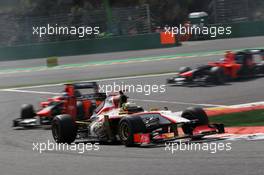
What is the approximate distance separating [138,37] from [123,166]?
83.8ft

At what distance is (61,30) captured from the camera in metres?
36.0

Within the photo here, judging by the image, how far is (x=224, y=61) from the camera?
22.2 meters

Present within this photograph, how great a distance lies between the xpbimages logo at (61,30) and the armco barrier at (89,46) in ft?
4.94

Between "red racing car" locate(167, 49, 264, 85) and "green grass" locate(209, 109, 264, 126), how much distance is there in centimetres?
638

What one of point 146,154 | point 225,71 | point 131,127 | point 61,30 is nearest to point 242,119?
point 131,127

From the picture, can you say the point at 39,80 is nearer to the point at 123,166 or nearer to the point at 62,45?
the point at 62,45

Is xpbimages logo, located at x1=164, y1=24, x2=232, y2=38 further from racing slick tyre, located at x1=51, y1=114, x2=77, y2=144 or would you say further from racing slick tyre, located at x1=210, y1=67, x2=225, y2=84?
racing slick tyre, located at x1=51, y1=114, x2=77, y2=144

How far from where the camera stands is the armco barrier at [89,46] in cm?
3391

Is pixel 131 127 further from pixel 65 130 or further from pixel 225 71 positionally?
pixel 225 71

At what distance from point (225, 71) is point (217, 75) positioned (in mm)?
459

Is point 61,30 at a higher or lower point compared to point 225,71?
higher

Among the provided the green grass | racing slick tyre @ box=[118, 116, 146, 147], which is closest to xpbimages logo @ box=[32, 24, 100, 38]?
the green grass

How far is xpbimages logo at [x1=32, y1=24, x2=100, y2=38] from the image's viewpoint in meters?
36.0

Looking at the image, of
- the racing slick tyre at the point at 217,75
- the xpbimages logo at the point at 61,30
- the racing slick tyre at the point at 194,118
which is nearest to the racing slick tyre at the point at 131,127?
the racing slick tyre at the point at 194,118
